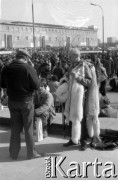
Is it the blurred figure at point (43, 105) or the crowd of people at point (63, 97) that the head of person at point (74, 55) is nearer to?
the crowd of people at point (63, 97)

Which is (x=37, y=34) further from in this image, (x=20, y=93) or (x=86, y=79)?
(x=20, y=93)

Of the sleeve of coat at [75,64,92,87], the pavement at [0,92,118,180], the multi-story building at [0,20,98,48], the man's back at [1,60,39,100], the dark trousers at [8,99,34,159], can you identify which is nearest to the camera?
the pavement at [0,92,118,180]

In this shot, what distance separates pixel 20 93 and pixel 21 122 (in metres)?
0.49

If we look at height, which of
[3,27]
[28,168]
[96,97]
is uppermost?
[3,27]

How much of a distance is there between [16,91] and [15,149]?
88 centimetres

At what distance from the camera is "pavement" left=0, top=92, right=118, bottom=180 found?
14.6ft

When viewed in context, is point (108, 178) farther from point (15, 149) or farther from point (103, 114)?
point (103, 114)

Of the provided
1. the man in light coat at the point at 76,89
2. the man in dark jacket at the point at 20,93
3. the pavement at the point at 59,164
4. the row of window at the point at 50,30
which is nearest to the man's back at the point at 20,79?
the man in dark jacket at the point at 20,93

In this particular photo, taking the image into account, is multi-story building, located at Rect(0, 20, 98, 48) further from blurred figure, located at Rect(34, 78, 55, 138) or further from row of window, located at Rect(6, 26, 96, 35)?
blurred figure, located at Rect(34, 78, 55, 138)

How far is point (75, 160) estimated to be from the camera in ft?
16.3

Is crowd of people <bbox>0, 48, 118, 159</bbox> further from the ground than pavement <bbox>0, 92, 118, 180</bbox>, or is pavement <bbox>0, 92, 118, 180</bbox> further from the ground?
crowd of people <bbox>0, 48, 118, 159</bbox>

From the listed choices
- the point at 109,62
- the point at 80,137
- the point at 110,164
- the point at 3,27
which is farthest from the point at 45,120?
the point at 3,27

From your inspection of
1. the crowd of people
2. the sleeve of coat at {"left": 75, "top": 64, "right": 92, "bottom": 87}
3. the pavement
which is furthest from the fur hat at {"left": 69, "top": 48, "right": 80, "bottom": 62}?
the pavement

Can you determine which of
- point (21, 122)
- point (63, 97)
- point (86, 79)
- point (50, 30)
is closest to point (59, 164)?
point (21, 122)
